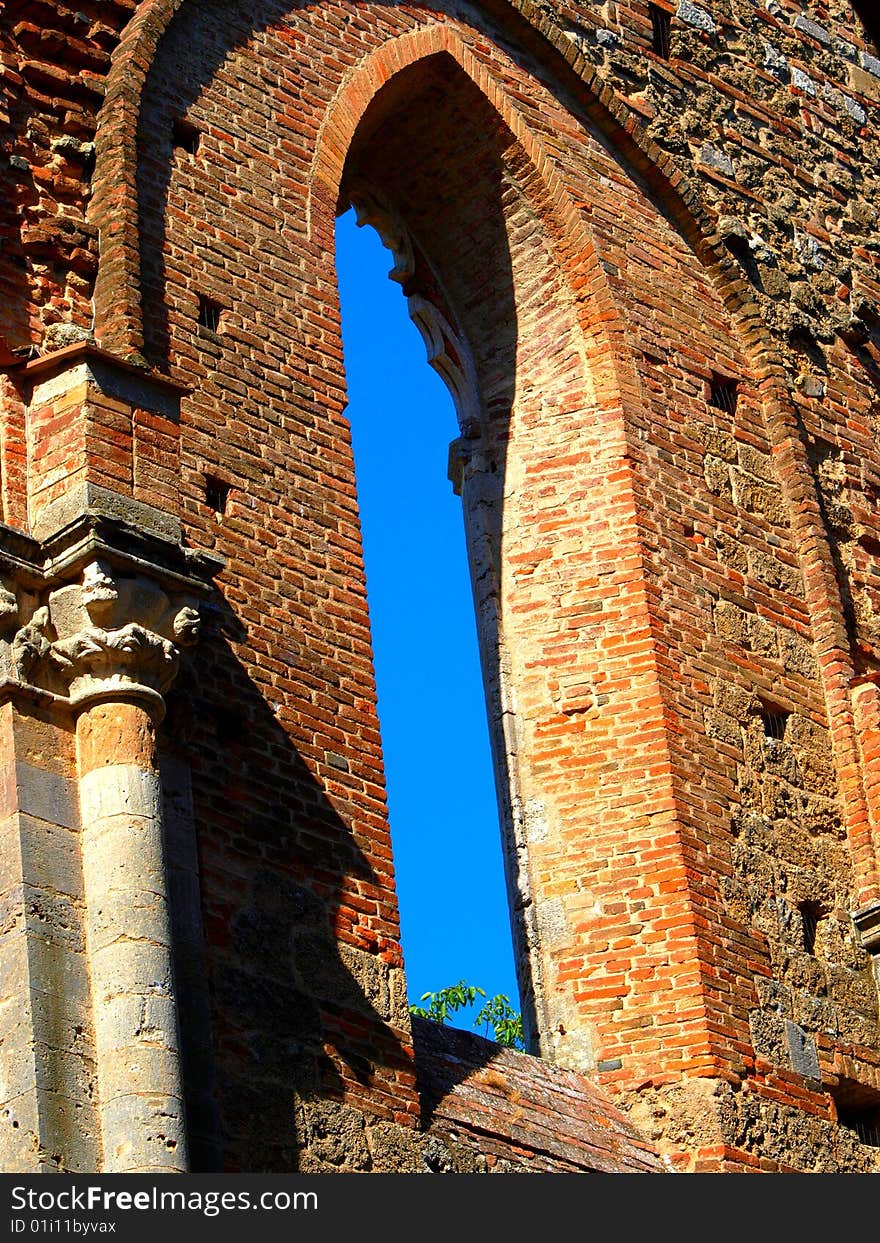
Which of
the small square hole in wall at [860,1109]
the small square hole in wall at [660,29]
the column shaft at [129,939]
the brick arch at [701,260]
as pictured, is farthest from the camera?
the small square hole in wall at [660,29]

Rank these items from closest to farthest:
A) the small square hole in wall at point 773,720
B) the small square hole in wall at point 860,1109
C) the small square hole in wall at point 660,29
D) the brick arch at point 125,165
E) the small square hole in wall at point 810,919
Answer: the brick arch at point 125,165, the small square hole in wall at point 860,1109, the small square hole in wall at point 810,919, the small square hole in wall at point 773,720, the small square hole in wall at point 660,29

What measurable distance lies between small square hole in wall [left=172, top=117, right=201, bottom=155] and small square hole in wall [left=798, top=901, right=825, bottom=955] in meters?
4.24

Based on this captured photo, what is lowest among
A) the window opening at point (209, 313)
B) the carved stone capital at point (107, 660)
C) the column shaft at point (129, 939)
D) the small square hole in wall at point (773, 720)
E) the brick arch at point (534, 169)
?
the column shaft at point (129, 939)

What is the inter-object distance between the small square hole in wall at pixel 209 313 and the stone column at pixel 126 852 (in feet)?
6.69

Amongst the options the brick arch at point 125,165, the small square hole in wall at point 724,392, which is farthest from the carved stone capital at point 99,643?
the small square hole in wall at point 724,392

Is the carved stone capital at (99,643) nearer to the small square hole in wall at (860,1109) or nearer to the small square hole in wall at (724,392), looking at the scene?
the small square hole in wall at (860,1109)

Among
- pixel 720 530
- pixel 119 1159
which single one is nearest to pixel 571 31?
pixel 720 530

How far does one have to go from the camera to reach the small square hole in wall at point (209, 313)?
10.0 m

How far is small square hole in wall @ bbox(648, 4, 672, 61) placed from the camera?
13594mm

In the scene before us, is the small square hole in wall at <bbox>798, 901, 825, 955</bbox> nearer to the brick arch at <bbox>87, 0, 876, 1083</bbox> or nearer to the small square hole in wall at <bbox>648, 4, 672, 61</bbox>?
the brick arch at <bbox>87, 0, 876, 1083</bbox>

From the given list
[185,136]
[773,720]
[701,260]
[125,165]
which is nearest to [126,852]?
[125,165]

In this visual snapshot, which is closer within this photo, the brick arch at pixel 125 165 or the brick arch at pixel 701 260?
the brick arch at pixel 125 165

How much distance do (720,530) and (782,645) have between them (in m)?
0.62

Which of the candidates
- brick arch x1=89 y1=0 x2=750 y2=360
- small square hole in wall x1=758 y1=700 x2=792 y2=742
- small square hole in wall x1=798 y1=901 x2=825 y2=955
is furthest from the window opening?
small square hole in wall x1=798 y1=901 x2=825 y2=955
